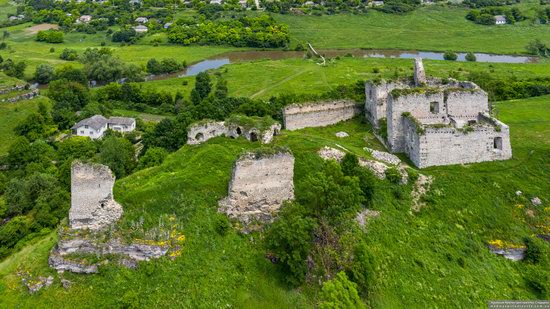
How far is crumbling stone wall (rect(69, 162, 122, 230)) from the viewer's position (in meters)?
21.2

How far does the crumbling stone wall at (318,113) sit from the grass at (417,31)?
204 ft

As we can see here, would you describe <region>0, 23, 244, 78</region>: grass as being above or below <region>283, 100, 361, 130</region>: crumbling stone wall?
below

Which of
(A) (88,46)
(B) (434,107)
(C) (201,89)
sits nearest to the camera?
(B) (434,107)

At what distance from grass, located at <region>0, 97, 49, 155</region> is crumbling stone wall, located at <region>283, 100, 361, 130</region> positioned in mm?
33208

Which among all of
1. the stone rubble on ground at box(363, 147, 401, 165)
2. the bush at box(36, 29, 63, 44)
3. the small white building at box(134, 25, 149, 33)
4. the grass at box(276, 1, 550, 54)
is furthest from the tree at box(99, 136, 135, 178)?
the bush at box(36, 29, 63, 44)

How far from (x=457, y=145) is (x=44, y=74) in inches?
2689

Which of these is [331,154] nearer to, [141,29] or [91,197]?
[91,197]

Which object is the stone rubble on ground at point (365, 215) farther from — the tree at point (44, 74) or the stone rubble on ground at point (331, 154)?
the tree at point (44, 74)

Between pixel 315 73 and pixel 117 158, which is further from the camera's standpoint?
pixel 315 73

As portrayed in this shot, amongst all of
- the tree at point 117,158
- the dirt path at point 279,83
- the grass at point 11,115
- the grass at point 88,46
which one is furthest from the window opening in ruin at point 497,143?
the grass at point 88,46

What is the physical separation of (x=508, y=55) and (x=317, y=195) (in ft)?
265

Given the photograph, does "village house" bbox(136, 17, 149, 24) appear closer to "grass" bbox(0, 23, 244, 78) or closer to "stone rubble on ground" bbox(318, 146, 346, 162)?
"grass" bbox(0, 23, 244, 78)

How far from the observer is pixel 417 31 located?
10706 centimetres

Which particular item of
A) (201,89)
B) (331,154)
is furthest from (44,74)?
(331,154)
